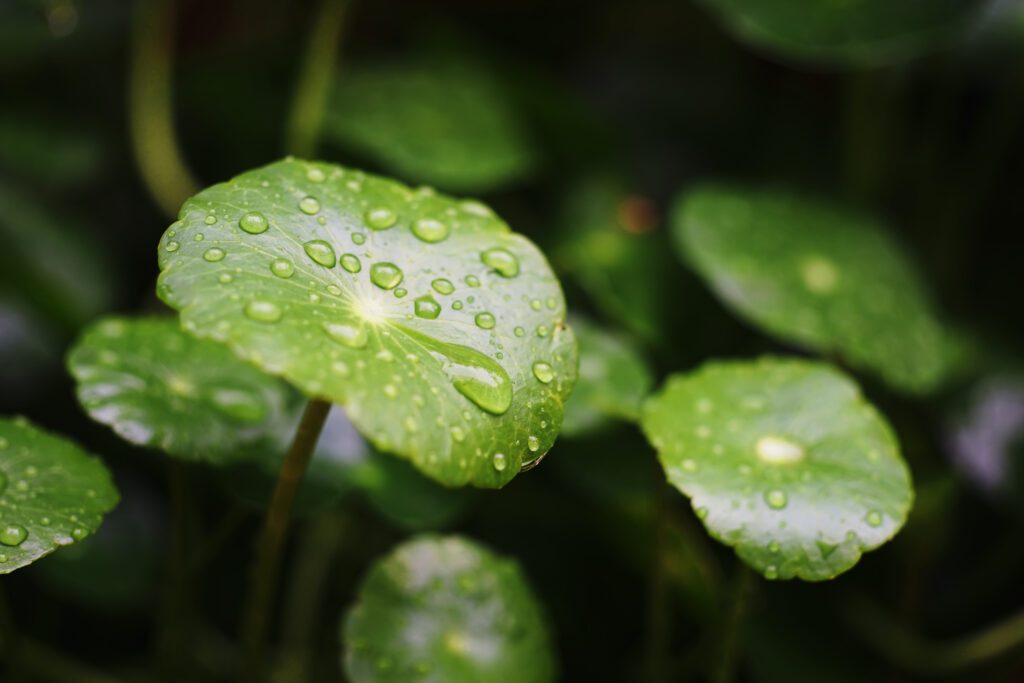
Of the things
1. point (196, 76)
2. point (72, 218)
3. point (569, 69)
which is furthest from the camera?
point (569, 69)

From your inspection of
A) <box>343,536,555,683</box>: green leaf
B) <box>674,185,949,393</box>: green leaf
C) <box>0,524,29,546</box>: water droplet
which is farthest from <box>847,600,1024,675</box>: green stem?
<box>0,524,29,546</box>: water droplet

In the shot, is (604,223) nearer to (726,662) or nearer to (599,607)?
(599,607)

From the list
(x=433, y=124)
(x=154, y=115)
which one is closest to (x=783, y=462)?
(x=433, y=124)

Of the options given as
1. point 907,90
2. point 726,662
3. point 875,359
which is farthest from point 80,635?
point 907,90

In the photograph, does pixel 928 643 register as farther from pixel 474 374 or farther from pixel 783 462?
pixel 474 374

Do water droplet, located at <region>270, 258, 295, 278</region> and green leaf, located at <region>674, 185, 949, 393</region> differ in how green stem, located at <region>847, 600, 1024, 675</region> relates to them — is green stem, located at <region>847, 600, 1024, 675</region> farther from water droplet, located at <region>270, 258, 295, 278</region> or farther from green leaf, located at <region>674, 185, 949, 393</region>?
water droplet, located at <region>270, 258, 295, 278</region>

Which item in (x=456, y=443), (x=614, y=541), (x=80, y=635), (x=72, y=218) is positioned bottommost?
(x=80, y=635)
